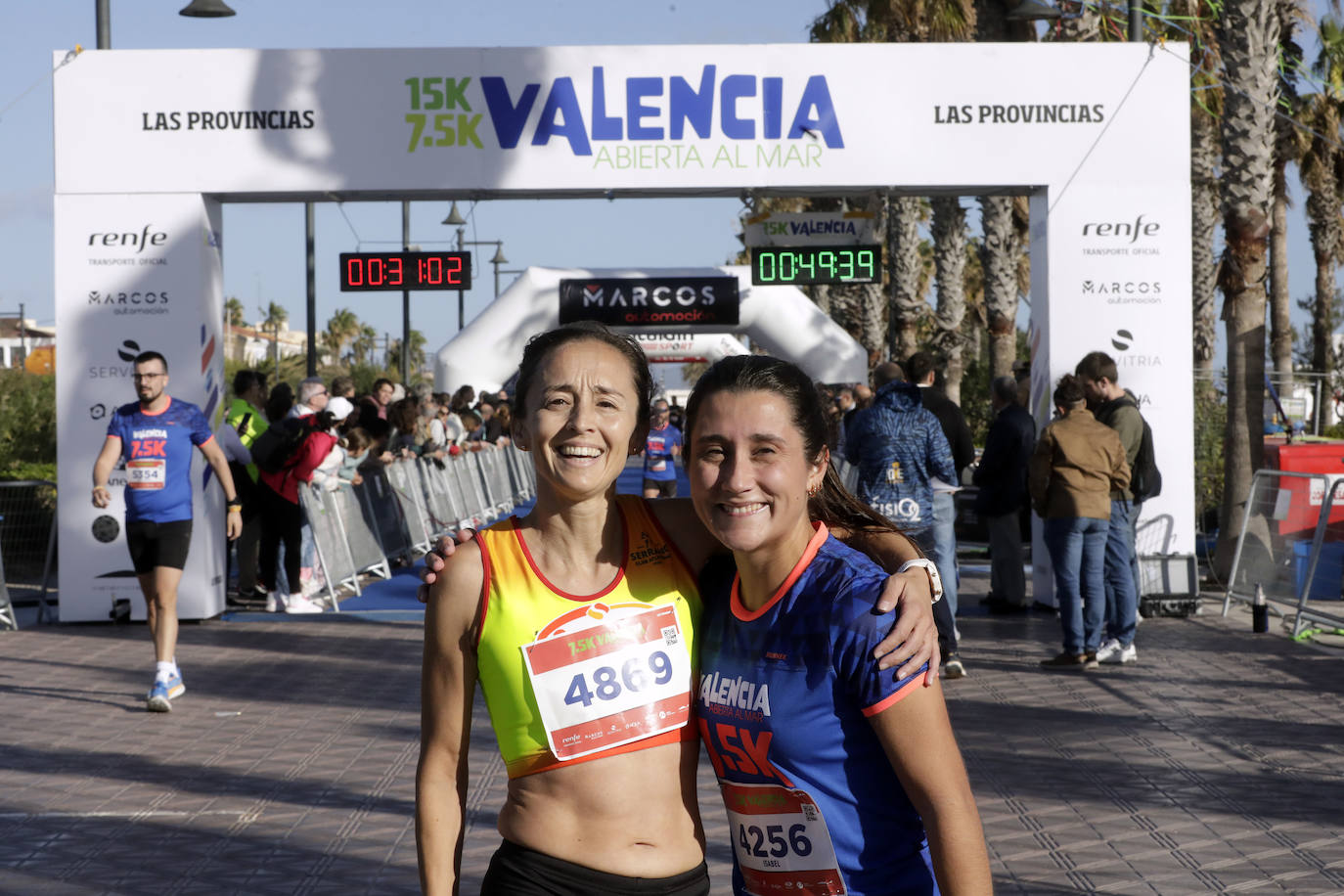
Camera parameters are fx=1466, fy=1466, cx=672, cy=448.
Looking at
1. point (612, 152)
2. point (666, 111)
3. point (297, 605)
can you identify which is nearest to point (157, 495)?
point (297, 605)

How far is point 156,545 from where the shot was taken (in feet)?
27.1

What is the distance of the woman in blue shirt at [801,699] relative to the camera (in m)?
2.06

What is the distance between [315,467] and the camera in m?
12.9

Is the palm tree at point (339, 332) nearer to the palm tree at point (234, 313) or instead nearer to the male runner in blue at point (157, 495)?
the palm tree at point (234, 313)

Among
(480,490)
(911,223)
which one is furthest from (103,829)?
(911,223)

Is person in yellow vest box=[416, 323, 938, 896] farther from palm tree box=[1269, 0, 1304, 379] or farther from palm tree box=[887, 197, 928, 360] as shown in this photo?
palm tree box=[1269, 0, 1304, 379]

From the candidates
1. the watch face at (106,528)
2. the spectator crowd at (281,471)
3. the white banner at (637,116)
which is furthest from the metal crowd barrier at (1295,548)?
the watch face at (106,528)

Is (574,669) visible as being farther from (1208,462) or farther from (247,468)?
(1208,462)

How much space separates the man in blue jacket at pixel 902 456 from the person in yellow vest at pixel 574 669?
6.37 m

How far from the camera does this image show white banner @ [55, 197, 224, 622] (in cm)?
1173

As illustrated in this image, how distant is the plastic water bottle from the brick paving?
358 mm

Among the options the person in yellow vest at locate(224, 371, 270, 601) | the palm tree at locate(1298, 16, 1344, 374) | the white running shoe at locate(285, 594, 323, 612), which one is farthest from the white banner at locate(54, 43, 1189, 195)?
the palm tree at locate(1298, 16, 1344, 374)

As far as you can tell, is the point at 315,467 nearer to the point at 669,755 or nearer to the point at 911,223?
the point at 669,755

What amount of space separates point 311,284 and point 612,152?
10474 mm
